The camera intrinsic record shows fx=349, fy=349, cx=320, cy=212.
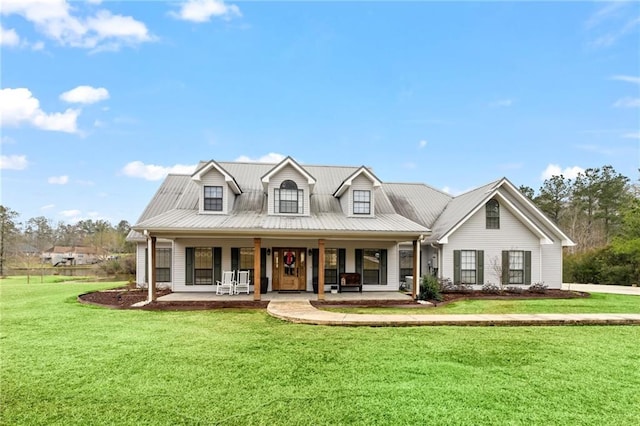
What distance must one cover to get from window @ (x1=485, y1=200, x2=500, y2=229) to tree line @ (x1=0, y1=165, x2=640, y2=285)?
10128mm

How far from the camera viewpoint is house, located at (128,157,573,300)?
14.8 metres

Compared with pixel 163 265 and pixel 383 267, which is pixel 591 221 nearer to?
pixel 383 267

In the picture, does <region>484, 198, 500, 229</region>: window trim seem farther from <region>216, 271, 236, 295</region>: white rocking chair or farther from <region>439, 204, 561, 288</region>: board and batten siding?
<region>216, 271, 236, 295</region>: white rocking chair

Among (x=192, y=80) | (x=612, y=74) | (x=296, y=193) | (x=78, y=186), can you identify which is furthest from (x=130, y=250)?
(x=612, y=74)

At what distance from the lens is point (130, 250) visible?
4038 centimetres

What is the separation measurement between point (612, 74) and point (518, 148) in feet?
23.8

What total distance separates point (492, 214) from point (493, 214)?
46mm

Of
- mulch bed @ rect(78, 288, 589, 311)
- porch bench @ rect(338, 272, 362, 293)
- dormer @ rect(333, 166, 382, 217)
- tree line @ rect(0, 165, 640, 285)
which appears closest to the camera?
mulch bed @ rect(78, 288, 589, 311)

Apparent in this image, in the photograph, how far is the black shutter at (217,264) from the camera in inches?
588

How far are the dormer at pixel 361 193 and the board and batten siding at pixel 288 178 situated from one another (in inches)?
69.1

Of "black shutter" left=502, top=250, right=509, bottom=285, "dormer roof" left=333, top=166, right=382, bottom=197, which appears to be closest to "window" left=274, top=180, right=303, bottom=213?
"dormer roof" left=333, top=166, right=382, bottom=197

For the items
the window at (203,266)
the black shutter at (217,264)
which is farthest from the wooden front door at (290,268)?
the window at (203,266)

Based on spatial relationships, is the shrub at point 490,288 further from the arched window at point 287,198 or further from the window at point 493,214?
the arched window at point 287,198

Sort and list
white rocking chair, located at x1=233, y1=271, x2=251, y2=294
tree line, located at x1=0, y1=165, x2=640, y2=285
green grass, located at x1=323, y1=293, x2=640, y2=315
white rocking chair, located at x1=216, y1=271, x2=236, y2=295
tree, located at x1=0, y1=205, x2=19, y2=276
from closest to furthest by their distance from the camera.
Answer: green grass, located at x1=323, y1=293, x2=640, y2=315 < white rocking chair, located at x1=216, y1=271, x2=236, y2=295 < white rocking chair, located at x1=233, y1=271, x2=251, y2=294 < tree line, located at x1=0, y1=165, x2=640, y2=285 < tree, located at x1=0, y1=205, x2=19, y2=276
